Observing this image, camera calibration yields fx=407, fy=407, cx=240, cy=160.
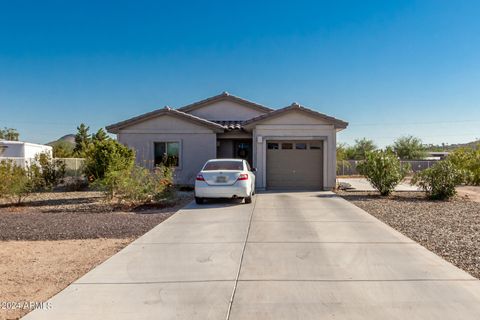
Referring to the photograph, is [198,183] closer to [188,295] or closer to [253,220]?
[253,220]

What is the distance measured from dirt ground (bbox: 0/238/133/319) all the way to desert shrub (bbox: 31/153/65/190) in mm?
12082

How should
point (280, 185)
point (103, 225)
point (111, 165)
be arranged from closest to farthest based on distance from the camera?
point (103, 225), point (111, 165), point (280, 185)

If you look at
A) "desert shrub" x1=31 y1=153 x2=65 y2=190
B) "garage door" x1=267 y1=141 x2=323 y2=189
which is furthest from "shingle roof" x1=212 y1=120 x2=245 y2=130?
"desert shrub" x1=31 y1=153 x2=65 y2=190

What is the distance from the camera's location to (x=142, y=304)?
4793 mm

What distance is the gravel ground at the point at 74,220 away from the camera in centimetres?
888

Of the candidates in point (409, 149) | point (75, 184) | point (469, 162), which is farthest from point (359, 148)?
point (75, 184)

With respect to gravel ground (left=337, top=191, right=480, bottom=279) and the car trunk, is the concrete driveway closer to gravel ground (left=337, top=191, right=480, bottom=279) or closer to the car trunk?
gravel ground (left=337, top=191, right=480, bottom=279)

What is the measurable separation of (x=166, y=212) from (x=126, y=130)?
358 inches

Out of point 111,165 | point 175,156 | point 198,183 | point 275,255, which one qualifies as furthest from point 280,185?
point 275,255

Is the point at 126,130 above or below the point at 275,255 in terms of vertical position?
above

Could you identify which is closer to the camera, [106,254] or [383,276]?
[383,276]

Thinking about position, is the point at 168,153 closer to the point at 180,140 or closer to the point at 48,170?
the point at 180,140

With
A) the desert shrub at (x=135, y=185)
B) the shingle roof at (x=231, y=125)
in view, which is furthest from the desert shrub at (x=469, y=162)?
the desert shrub at (x=135, y=185)

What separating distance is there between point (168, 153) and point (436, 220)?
1292cm
